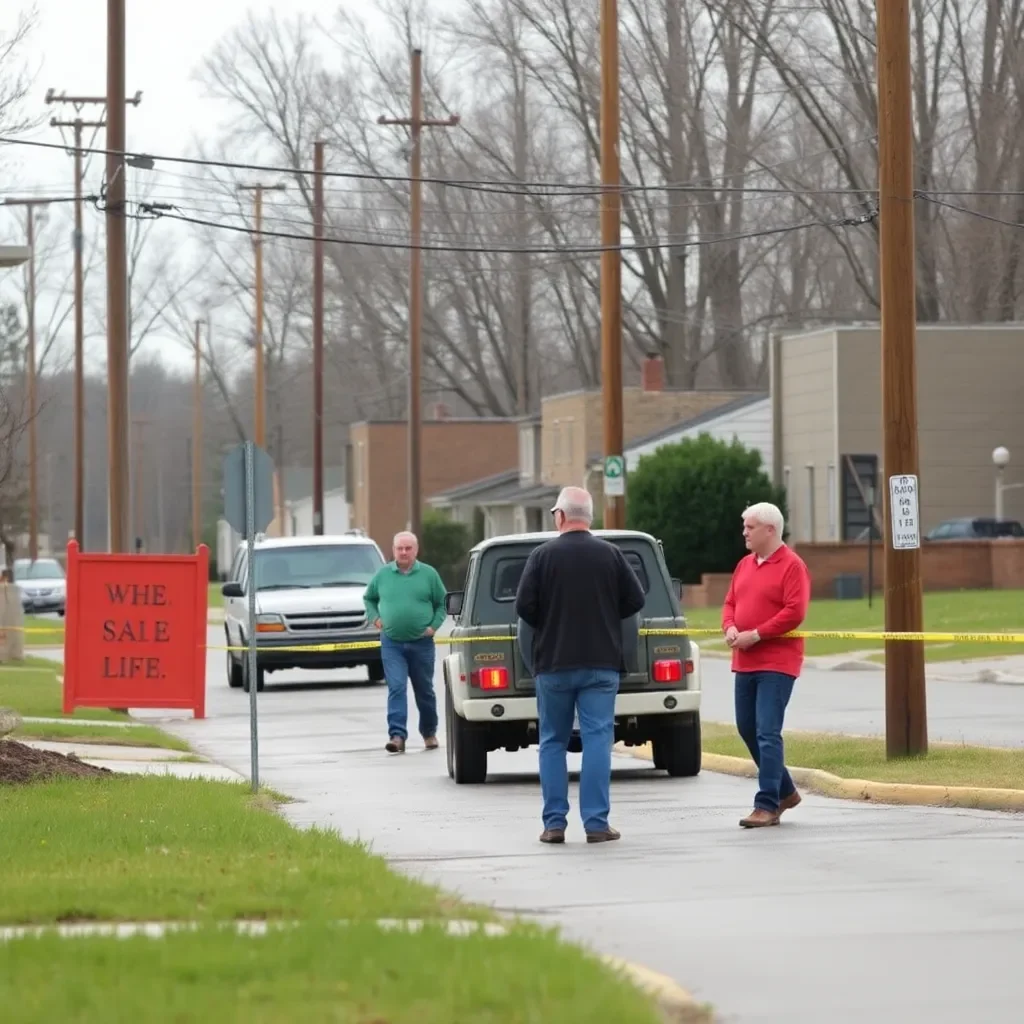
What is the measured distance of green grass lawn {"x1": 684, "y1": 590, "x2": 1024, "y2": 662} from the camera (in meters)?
33.1

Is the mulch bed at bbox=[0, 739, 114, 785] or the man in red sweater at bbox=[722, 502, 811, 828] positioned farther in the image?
the mulch bed at bbox=[0, 739, 114, 785]

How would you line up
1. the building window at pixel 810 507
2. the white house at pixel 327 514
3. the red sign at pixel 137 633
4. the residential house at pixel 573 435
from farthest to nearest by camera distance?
1. the white house at pixel 327 514
2. the residential house at pixel 573 435
3. the building window at pixel 810 507
4. the red sign at pixel 137 633

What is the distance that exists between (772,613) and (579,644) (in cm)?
133

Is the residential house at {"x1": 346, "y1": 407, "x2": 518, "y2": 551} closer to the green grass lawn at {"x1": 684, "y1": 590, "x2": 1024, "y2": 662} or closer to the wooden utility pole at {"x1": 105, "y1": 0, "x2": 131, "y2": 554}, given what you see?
the green grass lawn at {"x1": 684, "y1": 590, "x2": 1024, "y2": 662}

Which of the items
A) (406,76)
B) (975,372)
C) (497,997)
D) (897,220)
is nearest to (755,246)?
(406,76)

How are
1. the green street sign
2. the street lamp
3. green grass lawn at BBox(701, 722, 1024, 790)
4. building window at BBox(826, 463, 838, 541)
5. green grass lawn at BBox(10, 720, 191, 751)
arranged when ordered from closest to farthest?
green grass lawn at BBox(701, 722, 1024, 790)
green grass lawn at BBox(10, 720, 191, 751)
the green street sign
the street lamp
building window at BBox(826, 463, 838, 541)

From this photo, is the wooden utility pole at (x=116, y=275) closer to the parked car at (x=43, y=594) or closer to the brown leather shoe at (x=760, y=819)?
the brown leather shoe at (x=760, y=819)

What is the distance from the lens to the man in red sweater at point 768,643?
42.5 ft

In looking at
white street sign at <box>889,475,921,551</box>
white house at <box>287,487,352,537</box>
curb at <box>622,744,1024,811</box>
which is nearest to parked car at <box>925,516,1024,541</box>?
white street sign at <box>889,475,921,551</box>

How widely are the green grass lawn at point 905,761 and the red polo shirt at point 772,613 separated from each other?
6.48 feet

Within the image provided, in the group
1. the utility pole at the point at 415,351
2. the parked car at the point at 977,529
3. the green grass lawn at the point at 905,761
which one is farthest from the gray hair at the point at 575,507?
the parked car at the point at 977,529

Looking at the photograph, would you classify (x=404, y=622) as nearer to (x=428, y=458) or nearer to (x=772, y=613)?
(x=772, y=613)

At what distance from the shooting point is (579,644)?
12.4m

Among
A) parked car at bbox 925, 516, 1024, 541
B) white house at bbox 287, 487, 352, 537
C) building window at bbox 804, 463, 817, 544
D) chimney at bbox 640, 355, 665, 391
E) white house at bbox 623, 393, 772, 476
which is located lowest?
parked car at bbox 925, 516, 1024, 541
